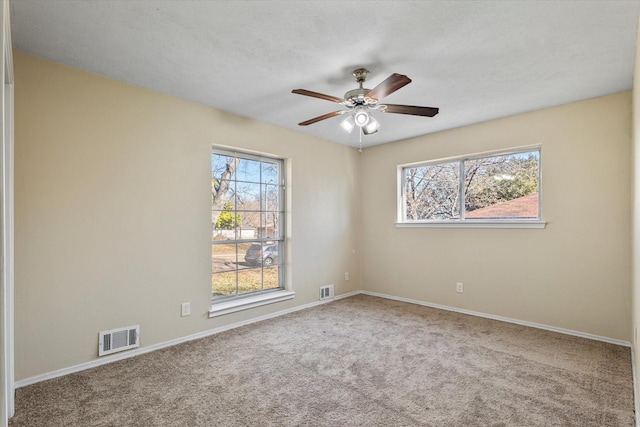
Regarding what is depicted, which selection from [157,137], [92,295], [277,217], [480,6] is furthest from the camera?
[277,217]

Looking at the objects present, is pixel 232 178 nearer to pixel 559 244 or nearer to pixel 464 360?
pixel 464 360

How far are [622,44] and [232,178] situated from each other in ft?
11.7

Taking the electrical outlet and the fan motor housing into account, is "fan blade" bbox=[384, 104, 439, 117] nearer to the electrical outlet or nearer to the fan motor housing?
the fan motor housing

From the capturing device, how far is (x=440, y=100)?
336 centimetres

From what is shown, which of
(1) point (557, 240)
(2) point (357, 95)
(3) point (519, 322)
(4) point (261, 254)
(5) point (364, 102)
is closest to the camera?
(2) point (357, 95)

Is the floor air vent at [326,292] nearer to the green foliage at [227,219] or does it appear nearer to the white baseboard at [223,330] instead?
the white baseboard at [223,330]

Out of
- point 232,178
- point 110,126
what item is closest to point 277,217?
point 232,178

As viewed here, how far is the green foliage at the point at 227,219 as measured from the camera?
3.82 meters

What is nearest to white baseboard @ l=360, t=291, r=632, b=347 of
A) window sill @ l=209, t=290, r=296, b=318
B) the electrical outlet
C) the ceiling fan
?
window sill @ l=209, t=290, r=296, b=318

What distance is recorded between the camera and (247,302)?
3.87 m

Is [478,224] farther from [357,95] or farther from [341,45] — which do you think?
[341,45]

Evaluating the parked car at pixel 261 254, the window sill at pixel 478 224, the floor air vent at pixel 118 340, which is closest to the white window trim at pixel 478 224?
the window sill at pixel 478 224

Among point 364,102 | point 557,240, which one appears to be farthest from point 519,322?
point 364,102

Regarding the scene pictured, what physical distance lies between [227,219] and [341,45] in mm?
2314
